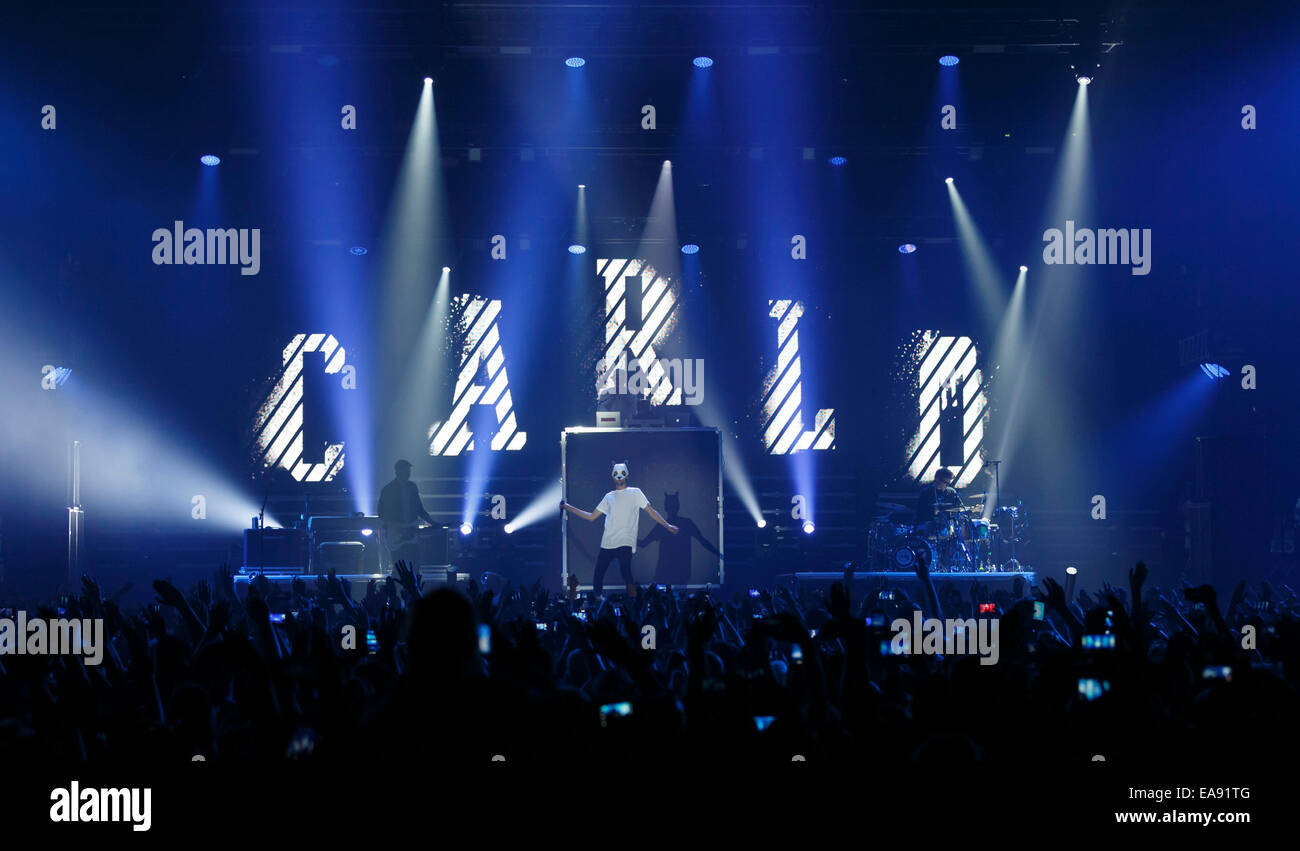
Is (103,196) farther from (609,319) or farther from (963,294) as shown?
(963,294)

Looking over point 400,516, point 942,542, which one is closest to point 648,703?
point 400,516

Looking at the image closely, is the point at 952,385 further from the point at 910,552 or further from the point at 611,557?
the point at 611,557

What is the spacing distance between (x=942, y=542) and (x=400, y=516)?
651 cm

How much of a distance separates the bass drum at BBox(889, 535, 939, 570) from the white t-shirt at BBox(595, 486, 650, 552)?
382 cm

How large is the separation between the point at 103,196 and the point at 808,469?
34.5 feet

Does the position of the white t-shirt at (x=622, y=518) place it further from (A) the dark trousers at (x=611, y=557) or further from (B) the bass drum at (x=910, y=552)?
(B) the bass drum at (x=910, y=552)

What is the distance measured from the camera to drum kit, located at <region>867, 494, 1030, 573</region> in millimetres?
15266

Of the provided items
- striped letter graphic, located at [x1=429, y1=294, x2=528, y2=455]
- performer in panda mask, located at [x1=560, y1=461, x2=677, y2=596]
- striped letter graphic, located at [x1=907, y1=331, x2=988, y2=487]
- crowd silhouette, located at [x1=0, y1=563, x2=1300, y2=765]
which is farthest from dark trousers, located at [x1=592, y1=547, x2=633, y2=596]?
crowd silhouette, located at [x1=0, y1=563, x2=1300, y2=765]

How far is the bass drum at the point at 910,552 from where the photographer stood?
15258 millimetres

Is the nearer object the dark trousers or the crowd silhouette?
the crowd silhouette

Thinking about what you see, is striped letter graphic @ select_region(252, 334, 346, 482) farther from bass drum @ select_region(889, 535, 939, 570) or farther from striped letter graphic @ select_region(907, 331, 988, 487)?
striped letter graphic @ select_region(907, 331, 988, 487)

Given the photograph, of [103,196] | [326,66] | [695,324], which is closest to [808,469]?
[695,324]

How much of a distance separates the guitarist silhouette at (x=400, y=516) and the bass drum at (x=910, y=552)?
561 centimetres

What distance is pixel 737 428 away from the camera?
61.4 ft
